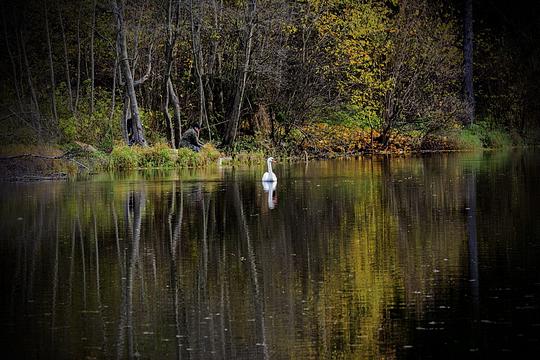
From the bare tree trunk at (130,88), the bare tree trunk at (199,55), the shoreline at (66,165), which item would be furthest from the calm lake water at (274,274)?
the bare tree trunk at (199,55)

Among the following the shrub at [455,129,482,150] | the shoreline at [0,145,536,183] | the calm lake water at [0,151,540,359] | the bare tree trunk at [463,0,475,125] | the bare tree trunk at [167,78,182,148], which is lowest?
the calm lake water at [0,151,540,359]

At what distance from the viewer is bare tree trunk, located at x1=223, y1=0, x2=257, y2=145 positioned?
41938 mm

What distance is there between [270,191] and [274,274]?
1341 cm

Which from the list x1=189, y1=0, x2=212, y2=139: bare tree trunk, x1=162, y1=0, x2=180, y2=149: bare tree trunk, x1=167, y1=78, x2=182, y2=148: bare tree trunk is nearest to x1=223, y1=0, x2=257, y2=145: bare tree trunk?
x1=189, y1=0, x2=212, y2=139: bare tree trunk

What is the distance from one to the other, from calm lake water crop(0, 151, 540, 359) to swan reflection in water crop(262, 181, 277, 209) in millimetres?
110

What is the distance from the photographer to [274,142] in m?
46.0

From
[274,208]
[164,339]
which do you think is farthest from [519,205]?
[164,339]

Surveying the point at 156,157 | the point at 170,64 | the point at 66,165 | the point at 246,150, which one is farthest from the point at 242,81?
the point at 66,165

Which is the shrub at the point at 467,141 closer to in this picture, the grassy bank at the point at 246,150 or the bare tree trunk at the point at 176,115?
the grassy bank at the point at 246,150

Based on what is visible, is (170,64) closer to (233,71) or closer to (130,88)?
(130,88)

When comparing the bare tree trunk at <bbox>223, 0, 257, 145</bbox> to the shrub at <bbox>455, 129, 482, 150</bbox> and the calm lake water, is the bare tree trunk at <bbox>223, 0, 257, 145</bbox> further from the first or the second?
the calm lake water

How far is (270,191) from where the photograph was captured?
88.8ft

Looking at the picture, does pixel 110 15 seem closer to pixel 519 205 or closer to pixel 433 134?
pixel 433 134

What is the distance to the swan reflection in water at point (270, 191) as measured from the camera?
23531 millimetres
